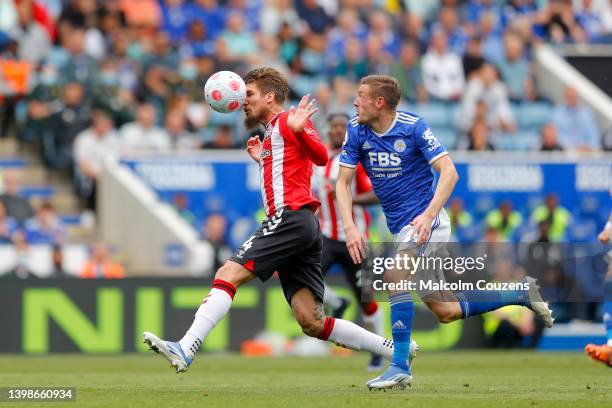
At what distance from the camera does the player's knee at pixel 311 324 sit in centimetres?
1026

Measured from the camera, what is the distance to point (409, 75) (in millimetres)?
23109

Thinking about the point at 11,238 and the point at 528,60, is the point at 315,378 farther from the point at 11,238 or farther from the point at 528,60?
the point at 528,60

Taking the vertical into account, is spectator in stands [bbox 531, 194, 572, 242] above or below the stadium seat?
below

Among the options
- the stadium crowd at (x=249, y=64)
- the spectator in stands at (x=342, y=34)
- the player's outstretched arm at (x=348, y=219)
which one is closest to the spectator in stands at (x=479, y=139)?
the stadium crowd at (x=249, y=64)

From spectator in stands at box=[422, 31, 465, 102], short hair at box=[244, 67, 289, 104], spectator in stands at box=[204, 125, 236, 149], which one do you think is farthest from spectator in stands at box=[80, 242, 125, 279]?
short hair at box=[244, 67, 289, 104]

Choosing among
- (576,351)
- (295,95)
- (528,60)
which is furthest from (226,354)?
(528,60)

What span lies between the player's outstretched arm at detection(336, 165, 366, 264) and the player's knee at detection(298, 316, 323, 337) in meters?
0.54

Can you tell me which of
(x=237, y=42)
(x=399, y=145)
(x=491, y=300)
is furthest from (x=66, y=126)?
(x=491, y=300)

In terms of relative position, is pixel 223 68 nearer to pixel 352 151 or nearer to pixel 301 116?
pixel 352 151

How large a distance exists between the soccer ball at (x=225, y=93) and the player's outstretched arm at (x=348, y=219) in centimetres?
100

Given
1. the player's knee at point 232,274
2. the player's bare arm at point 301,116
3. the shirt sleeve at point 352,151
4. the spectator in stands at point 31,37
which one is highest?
the spectator in stands at point 31,37

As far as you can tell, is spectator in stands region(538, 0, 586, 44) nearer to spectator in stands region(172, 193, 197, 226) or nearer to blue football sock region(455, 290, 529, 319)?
spectator in stands region(172, 193, 197, 226)

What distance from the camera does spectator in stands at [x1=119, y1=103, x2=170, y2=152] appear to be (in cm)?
2020

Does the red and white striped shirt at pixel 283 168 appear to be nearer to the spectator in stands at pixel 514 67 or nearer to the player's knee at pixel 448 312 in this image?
the player's knee at pixel 448 312
